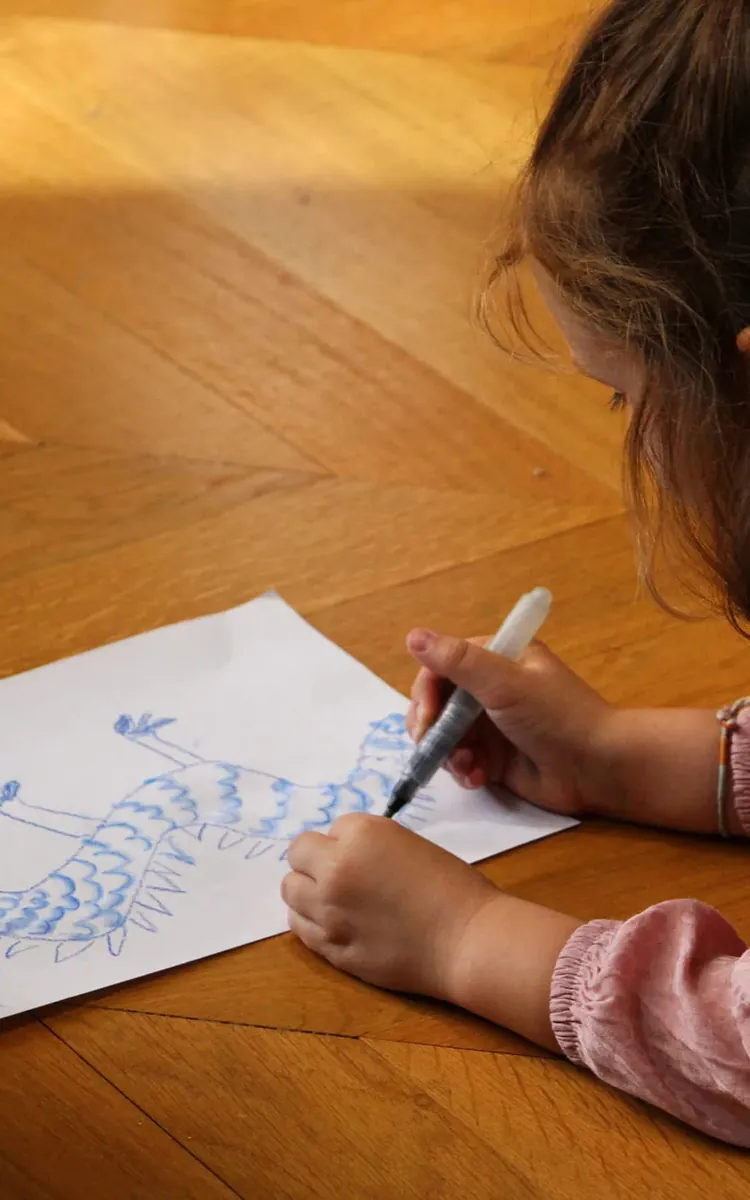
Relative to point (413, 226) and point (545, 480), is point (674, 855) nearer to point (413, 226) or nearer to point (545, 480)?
point (545, 480)

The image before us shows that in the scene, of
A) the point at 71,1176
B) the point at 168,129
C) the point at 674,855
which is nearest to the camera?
the point at 71,1176

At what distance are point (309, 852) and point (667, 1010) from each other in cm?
15

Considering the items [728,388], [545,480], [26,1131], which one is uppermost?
[728,388]

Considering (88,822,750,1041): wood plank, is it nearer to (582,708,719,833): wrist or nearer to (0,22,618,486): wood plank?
(582,708,719,833): wrist

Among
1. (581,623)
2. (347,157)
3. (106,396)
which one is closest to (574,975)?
(581,623)

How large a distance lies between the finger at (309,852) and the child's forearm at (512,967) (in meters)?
0.07

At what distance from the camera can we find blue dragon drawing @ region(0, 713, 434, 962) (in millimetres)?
610

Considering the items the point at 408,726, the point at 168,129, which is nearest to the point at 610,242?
the point at 408,726

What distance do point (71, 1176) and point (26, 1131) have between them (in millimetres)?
25

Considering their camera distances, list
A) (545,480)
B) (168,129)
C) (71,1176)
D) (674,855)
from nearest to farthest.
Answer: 1. (71,1176)
2. (674,855)
3. (545,480)
4. (168,129)

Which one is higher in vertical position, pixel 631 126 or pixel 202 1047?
pixel 631 126

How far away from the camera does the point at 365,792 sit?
68 cm

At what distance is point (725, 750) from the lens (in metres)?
0.68

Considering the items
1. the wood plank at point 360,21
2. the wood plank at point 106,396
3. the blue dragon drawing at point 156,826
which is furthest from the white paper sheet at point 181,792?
the wood plank at point 360,21
